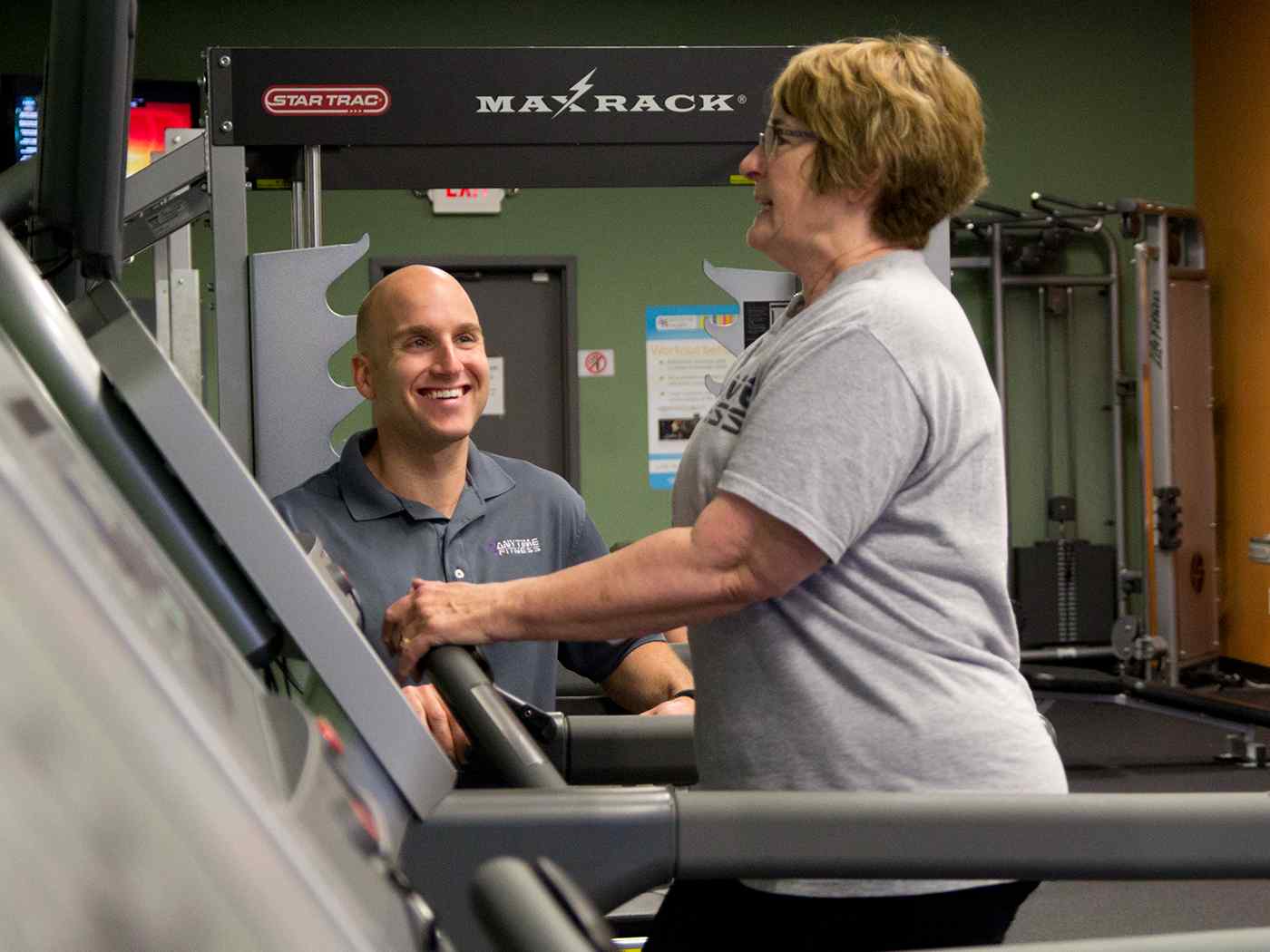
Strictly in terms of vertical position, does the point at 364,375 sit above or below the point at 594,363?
below

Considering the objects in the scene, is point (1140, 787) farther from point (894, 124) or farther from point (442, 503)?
→ point (894, 124)

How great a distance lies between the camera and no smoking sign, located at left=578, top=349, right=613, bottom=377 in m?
7.09

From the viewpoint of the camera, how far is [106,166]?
1126 millimetres

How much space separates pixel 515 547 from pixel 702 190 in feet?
17.0

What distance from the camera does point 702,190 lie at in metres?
6.96

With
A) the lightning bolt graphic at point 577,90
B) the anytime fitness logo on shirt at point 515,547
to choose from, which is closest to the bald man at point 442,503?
the anytime fitness logo on shirt at point 515,547

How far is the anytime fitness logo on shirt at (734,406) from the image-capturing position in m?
1.21

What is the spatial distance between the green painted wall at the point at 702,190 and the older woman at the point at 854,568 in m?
5.86

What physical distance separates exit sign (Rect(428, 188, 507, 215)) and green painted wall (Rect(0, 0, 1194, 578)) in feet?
0.18

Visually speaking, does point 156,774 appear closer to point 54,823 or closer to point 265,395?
point 54,823

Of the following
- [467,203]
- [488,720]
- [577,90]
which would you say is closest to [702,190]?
[467,203]

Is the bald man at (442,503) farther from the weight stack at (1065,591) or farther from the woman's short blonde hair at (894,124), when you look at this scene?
the weight stack at (1065,591)

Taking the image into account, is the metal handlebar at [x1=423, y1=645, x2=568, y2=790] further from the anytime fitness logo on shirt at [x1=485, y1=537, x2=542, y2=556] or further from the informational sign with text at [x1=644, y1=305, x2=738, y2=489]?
the informational sign with text at [x1=644, y1=305, x2=738, y2=489]

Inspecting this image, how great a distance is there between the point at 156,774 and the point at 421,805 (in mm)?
765
